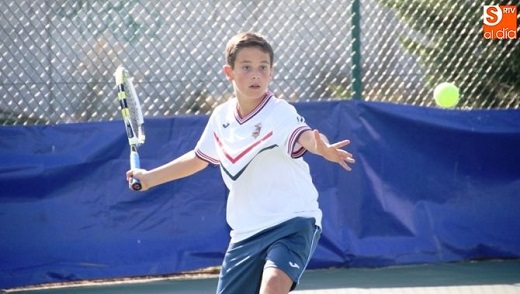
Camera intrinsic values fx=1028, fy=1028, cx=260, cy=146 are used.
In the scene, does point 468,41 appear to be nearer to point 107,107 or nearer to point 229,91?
point 229,91

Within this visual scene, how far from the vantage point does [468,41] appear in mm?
7836

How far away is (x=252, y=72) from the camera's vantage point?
4293 mm

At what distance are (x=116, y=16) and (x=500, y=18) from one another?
2.89 metres

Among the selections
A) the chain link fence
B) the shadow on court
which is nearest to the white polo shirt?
the shadow on court

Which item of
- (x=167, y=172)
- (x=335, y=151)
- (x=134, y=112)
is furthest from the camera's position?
(x=134, y=112)

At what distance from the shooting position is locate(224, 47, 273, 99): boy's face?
429 cm

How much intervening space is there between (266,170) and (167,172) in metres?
0.57

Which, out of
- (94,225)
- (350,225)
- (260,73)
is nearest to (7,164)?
(94,225)

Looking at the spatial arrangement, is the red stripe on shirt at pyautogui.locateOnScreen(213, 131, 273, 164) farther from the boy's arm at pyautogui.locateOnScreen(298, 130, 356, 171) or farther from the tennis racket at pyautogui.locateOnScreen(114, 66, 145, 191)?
the tennis racket at pyautogui.locateOnScreen(114, 66, 145, 191)

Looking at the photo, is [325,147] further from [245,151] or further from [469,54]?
[469,54]

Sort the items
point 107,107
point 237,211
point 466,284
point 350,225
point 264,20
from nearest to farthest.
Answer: point 237,211 → point 466,284 → point 350,225 → point 107,107 → point 264,20

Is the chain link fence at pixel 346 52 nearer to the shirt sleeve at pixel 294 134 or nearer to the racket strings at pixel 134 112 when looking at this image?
the racket strings at pixel 134 112

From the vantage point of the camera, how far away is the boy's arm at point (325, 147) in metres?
3.77

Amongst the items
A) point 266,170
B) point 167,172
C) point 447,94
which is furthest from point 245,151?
point 447,94
